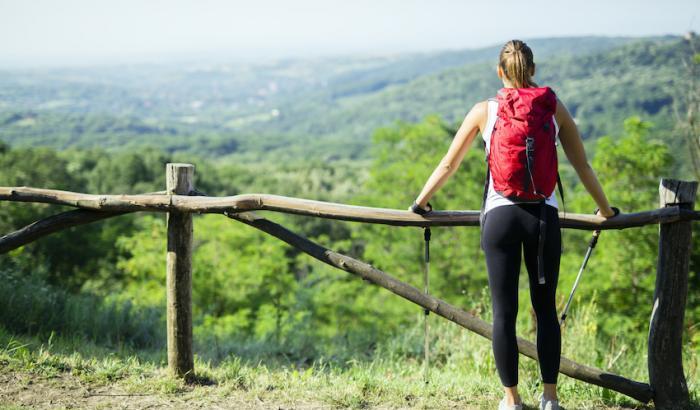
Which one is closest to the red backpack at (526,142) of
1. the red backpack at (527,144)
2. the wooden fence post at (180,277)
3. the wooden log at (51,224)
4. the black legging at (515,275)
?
the red backpack at (527,144)

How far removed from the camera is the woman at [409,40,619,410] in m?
2.48

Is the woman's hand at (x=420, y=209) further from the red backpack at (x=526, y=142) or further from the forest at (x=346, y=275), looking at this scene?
the forest at (x=346, y=275)

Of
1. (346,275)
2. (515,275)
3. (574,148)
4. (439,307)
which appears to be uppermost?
(574,148)

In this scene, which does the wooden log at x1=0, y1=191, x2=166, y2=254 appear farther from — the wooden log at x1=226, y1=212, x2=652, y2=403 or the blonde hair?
the blonde hair

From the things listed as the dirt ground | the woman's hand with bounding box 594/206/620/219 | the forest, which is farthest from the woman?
the dirt ground

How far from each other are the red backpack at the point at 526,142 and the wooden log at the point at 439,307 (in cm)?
99

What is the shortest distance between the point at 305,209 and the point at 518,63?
1.37 meters

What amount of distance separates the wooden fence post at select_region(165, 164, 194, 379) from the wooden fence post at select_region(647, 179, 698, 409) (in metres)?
2.71

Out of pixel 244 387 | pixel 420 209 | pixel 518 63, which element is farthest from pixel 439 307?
pixel 518 63

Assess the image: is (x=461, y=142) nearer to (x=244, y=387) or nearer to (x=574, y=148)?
(x=574, y=148)

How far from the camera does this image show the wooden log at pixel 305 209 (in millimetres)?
3047

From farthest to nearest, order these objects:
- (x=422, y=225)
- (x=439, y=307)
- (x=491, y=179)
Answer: (x=439, y=307) < (x=422, y=225) < (x=491, y=179)

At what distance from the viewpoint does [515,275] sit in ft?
8.48

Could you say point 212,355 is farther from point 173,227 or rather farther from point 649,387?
point 649,387
